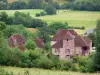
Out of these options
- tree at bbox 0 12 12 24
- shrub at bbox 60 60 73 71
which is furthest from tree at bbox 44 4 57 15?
shrub at bbox 60 60 73 71

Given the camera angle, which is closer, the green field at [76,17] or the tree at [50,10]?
the green field at [76,17]

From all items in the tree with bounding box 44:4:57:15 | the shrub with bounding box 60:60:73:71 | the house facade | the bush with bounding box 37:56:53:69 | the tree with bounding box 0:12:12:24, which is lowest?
the tree with bounding box 44:4:57:15

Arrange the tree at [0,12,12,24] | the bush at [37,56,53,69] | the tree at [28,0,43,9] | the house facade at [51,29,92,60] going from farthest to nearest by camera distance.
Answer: the tree at [28,0,43,9] → the tree at [0,12,12,24] → the house facade at [51,29,92,60] → the bush at [37,56,53,69]

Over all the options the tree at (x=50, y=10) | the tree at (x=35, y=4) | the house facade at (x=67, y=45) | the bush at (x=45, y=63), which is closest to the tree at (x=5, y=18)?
the tree at (x=50, y=10)

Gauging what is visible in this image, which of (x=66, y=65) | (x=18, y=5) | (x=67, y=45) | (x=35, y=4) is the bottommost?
(x=35, y=4)

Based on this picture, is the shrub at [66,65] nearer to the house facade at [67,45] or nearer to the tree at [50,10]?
the house facade at [67,45]

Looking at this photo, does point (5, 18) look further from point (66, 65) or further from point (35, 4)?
point (66, 65)

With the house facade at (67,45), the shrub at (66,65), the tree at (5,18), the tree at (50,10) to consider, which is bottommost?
the tree at (50,10)

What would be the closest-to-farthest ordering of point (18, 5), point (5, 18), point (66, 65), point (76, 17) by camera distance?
point (66, 65) < point (5, 18) < point (76, 17) < point (18, 5)

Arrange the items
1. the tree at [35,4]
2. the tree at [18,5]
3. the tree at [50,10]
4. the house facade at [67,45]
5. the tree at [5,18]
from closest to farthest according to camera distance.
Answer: the house facade at [67,45] → the tree at [5,18] → the tree at [50,10] → the tree at [18,5] → the tree at [35,4]

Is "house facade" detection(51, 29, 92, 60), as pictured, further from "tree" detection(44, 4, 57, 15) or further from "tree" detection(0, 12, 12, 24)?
"tree" detection(44, 4, 57, 15)

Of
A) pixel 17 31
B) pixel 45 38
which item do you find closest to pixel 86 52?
pixel 45 38

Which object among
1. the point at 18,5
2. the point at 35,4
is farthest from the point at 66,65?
the point at 35,4

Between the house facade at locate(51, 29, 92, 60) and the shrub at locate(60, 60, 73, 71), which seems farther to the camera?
the house facade at locate(51, 29, 92, 60)
